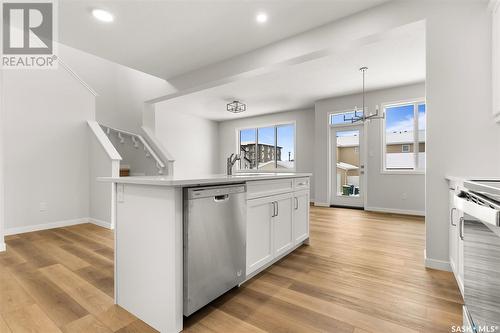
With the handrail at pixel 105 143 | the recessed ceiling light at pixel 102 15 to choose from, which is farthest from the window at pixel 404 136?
the handrail at pixel 105 143

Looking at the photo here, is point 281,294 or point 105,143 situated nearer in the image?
point 281,294

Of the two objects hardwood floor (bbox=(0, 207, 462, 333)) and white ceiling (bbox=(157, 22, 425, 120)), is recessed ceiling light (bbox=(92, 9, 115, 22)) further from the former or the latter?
hardwood floor (bbox=(0, 207, 462, 333))

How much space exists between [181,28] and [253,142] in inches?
213

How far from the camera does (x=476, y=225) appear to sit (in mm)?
1008

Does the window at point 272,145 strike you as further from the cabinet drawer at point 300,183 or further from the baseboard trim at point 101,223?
the cabinet drawer at point 300,183

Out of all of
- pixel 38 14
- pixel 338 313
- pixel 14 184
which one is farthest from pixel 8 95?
pixel 338 313

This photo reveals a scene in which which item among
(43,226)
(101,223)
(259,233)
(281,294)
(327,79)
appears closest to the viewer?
(281,294)

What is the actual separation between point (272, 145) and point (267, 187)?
571cm

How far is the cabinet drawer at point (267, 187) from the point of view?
1926 millimetres

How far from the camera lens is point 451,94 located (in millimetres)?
2195

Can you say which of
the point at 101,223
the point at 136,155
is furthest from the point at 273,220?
the point at 136,155

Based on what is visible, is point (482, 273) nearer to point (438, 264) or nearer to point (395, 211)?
point (438, 264)

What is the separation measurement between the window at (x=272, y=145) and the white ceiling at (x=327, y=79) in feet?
2.72

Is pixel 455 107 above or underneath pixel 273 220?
above
